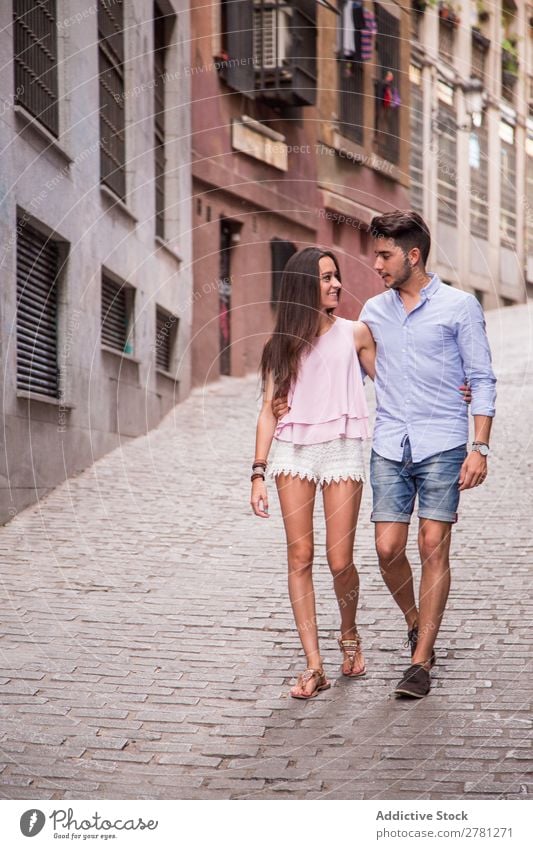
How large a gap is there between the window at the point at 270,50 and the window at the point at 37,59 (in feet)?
22.9

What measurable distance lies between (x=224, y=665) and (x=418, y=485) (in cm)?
133

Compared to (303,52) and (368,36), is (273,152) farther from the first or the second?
(368,36)

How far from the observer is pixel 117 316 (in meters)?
14.5

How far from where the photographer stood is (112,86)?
14133mm

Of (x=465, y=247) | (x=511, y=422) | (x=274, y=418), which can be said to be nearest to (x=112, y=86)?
(x=511, y=422)

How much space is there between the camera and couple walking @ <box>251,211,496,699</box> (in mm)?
5344

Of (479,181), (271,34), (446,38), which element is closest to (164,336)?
(271,34)

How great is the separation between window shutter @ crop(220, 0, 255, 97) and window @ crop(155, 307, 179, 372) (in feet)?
12.7

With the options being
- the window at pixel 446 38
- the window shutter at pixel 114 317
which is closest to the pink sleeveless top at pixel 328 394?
the window shutter at pixel 114 317

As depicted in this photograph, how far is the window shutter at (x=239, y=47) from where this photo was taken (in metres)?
18.8

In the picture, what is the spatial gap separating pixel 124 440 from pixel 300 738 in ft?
30.5

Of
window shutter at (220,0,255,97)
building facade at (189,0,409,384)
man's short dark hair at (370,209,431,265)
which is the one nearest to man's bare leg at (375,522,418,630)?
man's short dark hair at (370,209,431,265)

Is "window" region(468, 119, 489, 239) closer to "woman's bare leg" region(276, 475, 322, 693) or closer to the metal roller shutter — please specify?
the metal roller shutter

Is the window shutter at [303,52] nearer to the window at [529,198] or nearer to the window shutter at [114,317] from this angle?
the window shutter at [114,317]
